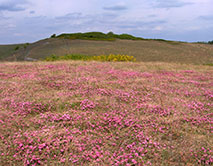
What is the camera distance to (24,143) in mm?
5637

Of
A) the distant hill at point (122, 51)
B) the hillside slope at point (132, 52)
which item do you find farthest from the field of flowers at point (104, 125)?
the hillside slope at point (132, 52)

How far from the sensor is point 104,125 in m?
6.65

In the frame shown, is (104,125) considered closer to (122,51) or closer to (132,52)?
(132,52)

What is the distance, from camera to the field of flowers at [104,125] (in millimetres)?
5219

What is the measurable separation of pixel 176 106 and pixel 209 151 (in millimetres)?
2902

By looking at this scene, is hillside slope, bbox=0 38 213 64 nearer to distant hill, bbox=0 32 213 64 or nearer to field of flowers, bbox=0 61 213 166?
distant hill, bbox=0 32 213 64

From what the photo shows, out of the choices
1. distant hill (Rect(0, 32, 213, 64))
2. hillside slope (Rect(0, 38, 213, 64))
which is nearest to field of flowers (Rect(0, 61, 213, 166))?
distant hill (Rect(0, 32, 213, 64))

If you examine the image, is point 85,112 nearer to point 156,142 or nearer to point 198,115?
point 156,142

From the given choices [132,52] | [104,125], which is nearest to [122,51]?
[132,52]

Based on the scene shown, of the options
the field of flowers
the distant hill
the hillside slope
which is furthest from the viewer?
the distant hill

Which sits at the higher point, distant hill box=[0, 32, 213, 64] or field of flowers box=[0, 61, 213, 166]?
distant hill box=[0, 32, 213, 64]

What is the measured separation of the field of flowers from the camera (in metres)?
5.22

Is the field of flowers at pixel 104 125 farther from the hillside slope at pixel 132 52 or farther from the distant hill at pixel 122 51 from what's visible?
the hillside slope at pixel 132 52

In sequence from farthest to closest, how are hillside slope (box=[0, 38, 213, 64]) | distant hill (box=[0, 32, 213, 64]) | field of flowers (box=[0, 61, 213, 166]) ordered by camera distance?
distant hill (box=[0, 32, 213, 64])
hillside slope (box=[0, 38, 213, 64])
field of flowers (box=[0, 61, 213, 166])
